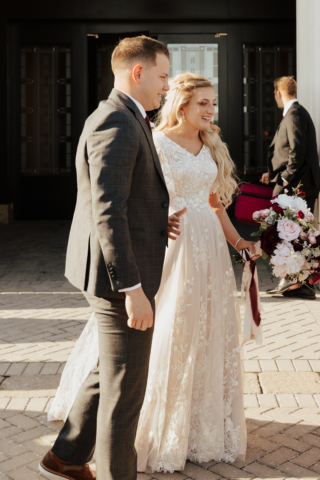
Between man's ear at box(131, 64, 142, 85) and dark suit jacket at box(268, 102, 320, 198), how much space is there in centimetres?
407

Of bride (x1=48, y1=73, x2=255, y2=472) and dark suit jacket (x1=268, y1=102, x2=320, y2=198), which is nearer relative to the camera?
bride (x1=48, y1=73, x2=255, y2=472)

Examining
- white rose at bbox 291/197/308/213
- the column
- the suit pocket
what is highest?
the column

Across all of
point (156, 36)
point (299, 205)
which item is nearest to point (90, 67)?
point (156, 36)

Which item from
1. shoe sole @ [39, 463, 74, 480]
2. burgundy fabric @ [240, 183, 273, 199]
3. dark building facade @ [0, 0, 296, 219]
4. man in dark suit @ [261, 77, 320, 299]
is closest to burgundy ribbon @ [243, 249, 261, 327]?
shoe sole @ [39, 463, 74, 480]

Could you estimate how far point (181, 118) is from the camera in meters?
3.16

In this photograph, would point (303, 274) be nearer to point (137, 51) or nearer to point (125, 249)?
point (125, 249)

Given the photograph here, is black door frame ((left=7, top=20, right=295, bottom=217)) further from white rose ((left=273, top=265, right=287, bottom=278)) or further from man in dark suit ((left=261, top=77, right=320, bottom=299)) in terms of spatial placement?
white rose ((left=273, top=265, right=287, bottom=278))

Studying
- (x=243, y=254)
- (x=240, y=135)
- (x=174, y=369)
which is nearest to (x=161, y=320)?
(x=174, y=369)

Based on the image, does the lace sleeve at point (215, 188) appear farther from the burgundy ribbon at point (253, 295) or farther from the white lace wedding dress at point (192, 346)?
the burgundy ribbon at point (253, 295)

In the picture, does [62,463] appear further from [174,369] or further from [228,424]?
[228,424]

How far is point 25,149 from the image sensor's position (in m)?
12.4

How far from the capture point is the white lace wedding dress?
2.96 metres

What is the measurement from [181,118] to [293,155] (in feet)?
10.8

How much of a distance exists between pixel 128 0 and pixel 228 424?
1053cm
